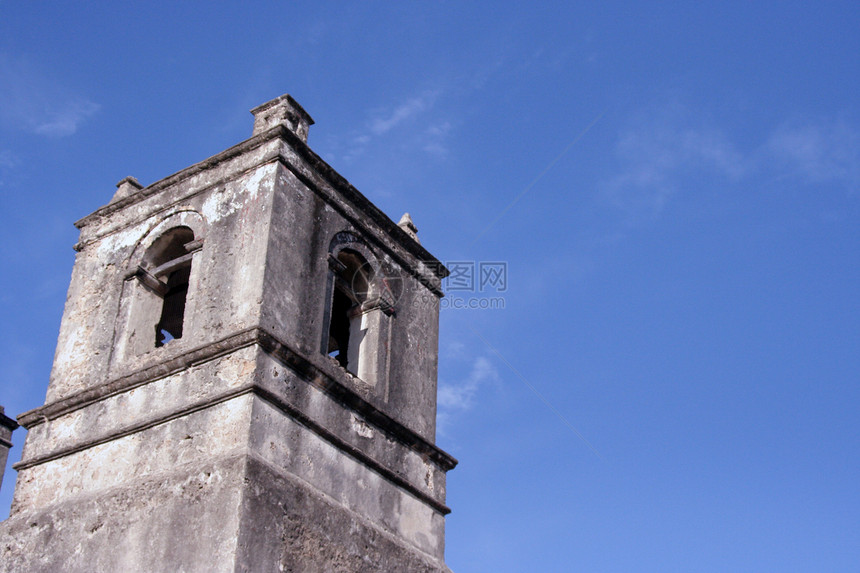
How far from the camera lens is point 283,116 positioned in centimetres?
1147

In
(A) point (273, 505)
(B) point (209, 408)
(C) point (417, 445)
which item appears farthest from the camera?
(C) point (417, 445)

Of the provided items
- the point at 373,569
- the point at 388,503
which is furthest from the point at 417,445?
the point at 373,569

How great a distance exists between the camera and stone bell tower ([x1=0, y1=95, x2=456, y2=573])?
30.0ft

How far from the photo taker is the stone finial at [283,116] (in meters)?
11.5

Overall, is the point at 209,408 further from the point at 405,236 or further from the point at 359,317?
the point at 405,236

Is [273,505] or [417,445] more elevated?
[417,445]

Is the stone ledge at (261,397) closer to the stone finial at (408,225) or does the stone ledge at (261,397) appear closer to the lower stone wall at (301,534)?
the lower stone wall at (301,534)

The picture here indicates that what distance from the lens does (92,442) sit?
33.2 ft

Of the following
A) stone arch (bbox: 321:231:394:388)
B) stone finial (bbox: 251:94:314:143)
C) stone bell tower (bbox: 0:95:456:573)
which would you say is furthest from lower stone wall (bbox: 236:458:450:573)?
stone finial (bbox: 251:94:314:143)

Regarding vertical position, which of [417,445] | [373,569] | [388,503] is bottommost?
[373,569]

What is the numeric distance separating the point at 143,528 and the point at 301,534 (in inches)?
53.1

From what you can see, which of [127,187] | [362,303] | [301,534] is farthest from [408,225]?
[301,534]

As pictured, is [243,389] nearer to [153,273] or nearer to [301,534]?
[301,534]

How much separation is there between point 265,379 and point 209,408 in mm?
559
